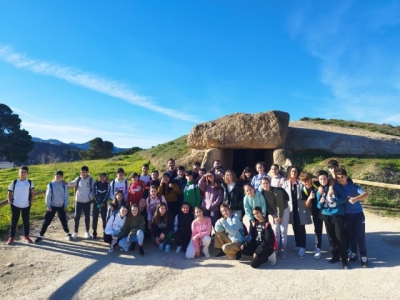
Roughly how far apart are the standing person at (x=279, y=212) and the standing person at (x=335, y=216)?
742mm

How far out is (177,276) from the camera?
17.8 feet

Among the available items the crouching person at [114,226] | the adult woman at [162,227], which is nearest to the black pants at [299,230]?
the adult woman at [162,227]

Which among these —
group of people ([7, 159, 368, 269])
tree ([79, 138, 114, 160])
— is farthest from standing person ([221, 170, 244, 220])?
tree ([79, 138, 114, 160])

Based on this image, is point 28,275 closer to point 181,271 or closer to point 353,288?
point 181,271

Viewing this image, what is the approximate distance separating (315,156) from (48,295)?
1304 cm

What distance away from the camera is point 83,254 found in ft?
21.8

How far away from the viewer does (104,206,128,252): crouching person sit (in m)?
6.82

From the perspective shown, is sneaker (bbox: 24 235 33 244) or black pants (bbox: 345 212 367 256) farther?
sneaker (bbox: 24 235 33 244)

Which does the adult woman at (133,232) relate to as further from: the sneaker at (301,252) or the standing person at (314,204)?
the standing person at (314,204)

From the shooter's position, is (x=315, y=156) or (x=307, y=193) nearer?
(x=307, y=193)

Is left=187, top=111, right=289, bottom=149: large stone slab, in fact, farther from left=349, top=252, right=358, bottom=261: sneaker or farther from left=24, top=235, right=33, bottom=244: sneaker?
left=24, top=235, right=33, bottom=244: sneaker

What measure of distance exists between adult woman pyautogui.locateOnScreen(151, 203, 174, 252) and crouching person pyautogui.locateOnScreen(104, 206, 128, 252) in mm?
734

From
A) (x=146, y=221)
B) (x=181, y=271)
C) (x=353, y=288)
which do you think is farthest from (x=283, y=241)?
(x=146, y=221)

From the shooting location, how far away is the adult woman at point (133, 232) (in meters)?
6.61
